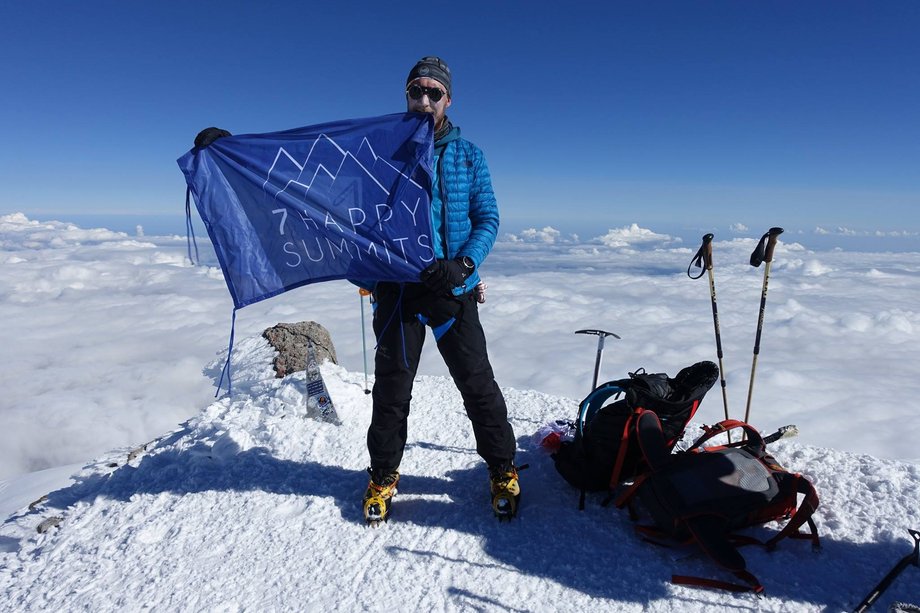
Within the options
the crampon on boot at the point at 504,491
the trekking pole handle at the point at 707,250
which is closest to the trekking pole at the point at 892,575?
the crampon on boot at the point at 504,491

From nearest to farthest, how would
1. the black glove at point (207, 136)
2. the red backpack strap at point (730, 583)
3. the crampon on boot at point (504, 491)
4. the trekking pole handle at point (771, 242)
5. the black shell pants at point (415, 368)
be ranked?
1. the red backpack strap at point (730, 583)
2. the black glove at point (207, 136)
3. the black shell pants at point (415, 368)
4. the crampon on boot at point (504, 491)
5. the trekking pole handle at point (771, 242)

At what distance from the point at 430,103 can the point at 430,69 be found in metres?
0.25

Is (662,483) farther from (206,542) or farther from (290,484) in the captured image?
(206,542)

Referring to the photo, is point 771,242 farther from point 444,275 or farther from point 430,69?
point 430,69

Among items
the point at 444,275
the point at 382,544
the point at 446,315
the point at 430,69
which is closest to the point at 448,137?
the point at 430,69

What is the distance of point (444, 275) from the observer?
11.3ft

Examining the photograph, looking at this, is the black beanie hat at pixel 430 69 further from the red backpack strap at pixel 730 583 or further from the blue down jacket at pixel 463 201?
the red backpack strap at pixel 730 583

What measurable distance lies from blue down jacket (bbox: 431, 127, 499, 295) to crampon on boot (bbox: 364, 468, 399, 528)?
192cm

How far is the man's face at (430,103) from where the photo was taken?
11.5 ft

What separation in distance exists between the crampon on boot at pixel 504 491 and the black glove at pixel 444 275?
182 centimetres

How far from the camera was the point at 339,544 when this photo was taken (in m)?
3.62

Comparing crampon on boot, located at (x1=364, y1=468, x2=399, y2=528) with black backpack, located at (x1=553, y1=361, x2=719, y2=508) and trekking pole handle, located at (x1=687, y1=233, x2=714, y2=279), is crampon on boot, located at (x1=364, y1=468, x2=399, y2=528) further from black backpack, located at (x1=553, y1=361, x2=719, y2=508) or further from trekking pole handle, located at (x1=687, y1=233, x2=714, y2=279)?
trekking pole handle, located at (x1=687, y1=233, x2=714, y2=279)

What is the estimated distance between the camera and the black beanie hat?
11.4 feet

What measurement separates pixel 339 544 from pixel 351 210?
288cm
